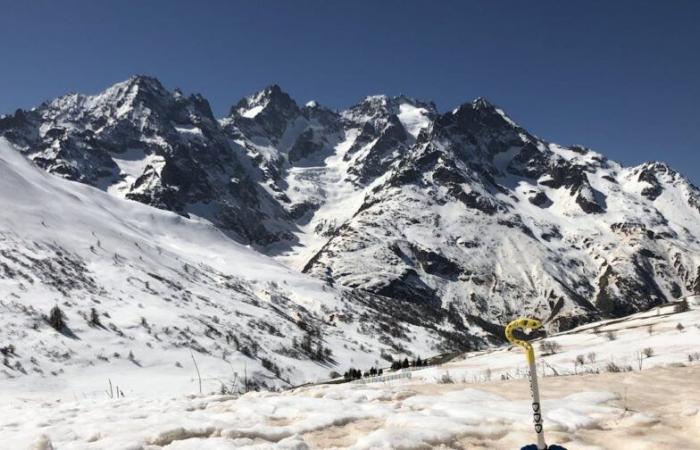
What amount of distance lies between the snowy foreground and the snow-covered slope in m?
14.7

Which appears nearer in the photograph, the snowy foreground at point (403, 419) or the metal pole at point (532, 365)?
the metal pole at point (532, 365)

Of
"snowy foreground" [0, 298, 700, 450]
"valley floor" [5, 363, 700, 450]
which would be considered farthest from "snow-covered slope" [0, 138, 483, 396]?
"valley floor" [5, 363, 700, 450]

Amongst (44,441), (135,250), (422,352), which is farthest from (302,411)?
(422,352)

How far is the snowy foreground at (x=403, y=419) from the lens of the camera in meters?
5.92

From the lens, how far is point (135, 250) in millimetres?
61438

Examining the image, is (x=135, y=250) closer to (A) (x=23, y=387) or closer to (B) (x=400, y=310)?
(A) (x=23, y=387)

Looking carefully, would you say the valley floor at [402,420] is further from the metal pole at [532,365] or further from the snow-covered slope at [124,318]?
the snow-covered slope at [124,318]

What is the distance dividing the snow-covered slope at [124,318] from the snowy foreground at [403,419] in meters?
14.7

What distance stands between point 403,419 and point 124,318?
30507mm

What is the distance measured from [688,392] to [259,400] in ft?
20.2

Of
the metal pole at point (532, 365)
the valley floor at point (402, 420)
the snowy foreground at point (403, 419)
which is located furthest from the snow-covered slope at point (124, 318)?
the metal pole at point (532, 365)

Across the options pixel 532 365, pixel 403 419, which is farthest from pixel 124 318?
pixel 532 365

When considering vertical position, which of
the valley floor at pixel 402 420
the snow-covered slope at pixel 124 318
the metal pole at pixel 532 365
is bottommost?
the valley floor at pixel 402 420

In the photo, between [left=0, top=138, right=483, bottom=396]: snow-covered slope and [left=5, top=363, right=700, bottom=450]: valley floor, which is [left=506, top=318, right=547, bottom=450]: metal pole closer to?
[left=5, top=363, right=700, bottom=450]: valley floor
